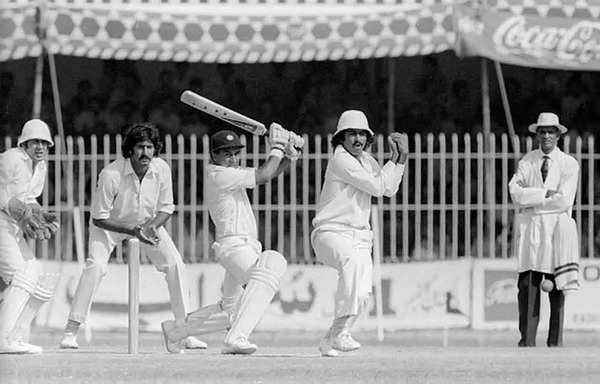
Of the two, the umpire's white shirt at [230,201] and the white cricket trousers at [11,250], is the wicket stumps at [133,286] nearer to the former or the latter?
the umpire's white shirt at [230,201]

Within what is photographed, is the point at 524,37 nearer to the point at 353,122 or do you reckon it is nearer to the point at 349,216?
the point at 353,122

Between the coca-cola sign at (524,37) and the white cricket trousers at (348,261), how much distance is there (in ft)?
14.9

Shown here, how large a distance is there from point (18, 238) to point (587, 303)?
612 centimetres

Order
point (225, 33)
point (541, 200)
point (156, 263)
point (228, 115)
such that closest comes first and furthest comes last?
point (228, 115), point (156, 263), point (541, 200), point (225, 33)

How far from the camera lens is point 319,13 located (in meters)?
19.8

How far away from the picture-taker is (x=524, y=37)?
19.1 meters

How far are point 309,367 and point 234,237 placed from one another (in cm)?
172

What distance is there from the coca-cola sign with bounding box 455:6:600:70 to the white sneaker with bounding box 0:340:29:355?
20.1 feet

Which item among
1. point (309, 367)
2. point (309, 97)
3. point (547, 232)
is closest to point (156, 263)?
point (309, 367)

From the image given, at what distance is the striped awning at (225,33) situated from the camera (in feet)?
63.1

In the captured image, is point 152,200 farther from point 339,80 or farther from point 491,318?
point 339,80

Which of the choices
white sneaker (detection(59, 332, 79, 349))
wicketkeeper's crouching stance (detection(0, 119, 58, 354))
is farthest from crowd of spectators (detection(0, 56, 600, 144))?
wicketkeeper's crouching stance (detection(0, 119, 58, 354))

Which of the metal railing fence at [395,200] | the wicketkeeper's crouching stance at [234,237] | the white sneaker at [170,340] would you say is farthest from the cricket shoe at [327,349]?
the metal railing fence at [395,200]

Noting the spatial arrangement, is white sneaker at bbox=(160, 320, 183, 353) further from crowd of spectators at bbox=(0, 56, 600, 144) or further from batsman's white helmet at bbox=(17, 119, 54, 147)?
crowd of spectators at bbox=(0, 56, 600, 144)
